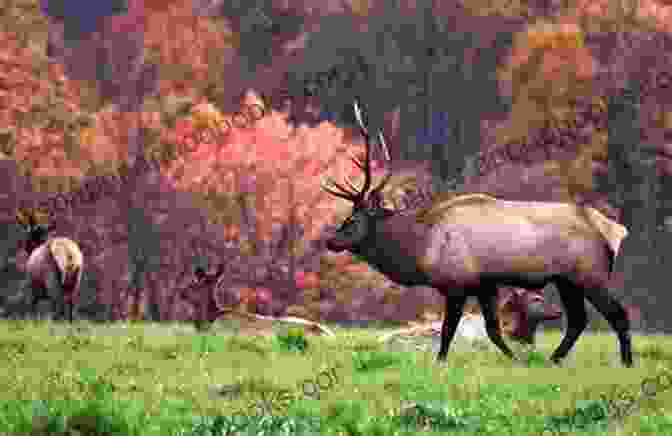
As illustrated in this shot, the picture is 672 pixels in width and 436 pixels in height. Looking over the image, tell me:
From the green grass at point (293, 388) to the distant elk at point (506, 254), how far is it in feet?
1.96

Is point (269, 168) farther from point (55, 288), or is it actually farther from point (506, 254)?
point (506, 254)

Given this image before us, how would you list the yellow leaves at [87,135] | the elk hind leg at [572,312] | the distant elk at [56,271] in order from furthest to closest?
the yellow leaves at [87,135] → the distant elk at [56,271] → the elk hind leg at [572,312]

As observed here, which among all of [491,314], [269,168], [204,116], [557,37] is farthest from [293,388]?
[557,37]

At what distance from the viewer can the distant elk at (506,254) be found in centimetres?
1614

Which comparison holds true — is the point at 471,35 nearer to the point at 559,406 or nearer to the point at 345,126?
the point at 345,126

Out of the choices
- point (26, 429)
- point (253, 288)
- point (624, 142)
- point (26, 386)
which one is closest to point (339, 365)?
point (26, 386)

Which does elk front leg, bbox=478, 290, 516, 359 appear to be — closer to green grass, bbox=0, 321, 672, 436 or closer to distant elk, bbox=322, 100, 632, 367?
distant elk, bbox=322, 100, 632, 367

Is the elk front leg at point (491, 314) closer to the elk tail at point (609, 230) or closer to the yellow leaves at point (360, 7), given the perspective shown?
the elk tail at point (609, 230)

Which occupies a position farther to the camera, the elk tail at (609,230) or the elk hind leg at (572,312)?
the elk hind leg at (572,312)

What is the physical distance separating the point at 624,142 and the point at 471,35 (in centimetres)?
1448

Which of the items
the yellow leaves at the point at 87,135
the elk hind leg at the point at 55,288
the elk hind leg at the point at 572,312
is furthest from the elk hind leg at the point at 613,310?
the yellow leaves at the point at 87,135

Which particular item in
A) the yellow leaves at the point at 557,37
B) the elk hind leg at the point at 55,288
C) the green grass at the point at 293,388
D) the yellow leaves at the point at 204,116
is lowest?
the elk hind leg at the point at 55,288

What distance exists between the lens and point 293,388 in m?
12.8

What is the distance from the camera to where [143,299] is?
43875 millimetres
